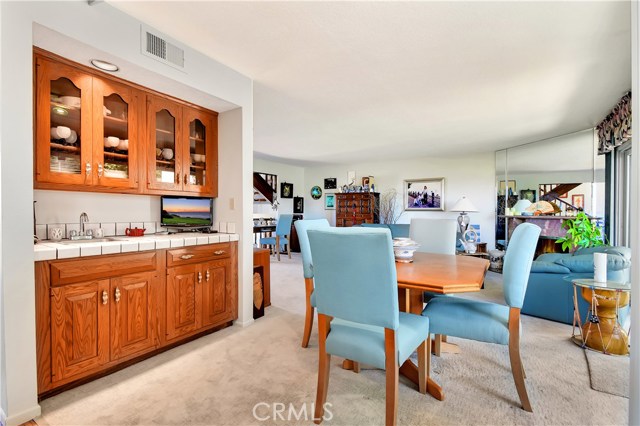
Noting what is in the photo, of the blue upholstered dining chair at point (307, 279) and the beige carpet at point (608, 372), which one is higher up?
the blue upholstered dining chair at point (307, 279)

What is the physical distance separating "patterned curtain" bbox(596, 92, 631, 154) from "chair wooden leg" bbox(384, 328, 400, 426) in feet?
11.4

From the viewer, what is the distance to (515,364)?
1699 mm

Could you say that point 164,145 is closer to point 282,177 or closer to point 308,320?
point 308,320

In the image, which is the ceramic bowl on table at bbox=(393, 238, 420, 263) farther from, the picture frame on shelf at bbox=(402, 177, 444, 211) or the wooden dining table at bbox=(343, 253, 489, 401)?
the picture frame on shelf at bbox=(402, 177, 444, 211)

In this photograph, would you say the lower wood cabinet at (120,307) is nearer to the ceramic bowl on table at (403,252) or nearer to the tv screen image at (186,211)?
the tv screen image at (186,211)

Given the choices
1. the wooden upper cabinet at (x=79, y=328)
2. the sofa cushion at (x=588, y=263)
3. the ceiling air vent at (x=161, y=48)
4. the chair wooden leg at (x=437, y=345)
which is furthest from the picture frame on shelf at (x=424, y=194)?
the wooden upper cabinet at (x=79, y=328)

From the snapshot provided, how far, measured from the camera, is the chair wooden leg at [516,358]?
5.54ft

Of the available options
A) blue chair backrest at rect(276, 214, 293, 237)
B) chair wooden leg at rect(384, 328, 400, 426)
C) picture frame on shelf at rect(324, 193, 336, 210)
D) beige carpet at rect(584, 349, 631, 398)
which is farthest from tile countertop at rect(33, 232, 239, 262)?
picture frame on shelf at rect(324, 193, 336, 210)

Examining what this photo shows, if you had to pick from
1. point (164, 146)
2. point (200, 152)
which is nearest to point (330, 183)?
point (200, 152)

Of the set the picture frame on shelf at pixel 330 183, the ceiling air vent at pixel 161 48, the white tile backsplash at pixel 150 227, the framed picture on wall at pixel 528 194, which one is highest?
the ceiling air vent at pixel 161 48

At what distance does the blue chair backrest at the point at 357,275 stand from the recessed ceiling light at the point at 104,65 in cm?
184

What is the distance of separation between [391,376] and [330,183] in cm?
695

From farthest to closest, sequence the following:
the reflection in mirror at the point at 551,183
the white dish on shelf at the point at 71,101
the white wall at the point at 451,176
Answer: the white wall at the point at 451,176 → the reflection in mirror at the point at 551,183 → the white dish on shelf at the point at 71,101

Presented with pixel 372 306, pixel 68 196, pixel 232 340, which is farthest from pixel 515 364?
pixel 68 196
